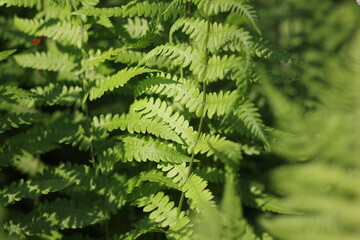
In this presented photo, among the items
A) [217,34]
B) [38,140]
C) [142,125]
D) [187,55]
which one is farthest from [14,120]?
[217,34]

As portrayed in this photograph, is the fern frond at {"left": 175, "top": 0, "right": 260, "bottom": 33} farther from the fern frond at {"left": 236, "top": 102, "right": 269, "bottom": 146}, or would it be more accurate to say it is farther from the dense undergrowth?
the fern frond at {"left": 236, "top": 102, "right": 269, "bottom": 146}

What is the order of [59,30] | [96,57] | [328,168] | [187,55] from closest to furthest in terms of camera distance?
[328,168] < [187,55] < [96,57] < [59,30]

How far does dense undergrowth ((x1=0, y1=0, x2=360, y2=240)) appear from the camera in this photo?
1058 millimetres

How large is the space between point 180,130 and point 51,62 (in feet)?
2.85

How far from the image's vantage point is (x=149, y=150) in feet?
5.31

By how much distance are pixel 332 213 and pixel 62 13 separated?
1613 millimetres

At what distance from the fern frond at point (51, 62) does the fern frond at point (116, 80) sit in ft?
0.79

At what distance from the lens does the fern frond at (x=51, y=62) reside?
2004mm

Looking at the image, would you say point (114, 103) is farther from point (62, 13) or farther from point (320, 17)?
point (320, 17)

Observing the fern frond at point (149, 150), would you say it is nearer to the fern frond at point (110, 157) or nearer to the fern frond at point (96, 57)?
the fern frond at point (110, 157)

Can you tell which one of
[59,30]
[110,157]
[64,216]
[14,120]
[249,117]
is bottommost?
[64,216]

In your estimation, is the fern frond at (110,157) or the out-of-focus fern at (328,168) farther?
the fern frond at (110,157)

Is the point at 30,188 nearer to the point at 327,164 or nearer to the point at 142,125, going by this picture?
the point at 142,125

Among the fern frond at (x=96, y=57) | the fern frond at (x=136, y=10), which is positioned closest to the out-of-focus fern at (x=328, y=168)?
the fern frond at (x=136, y=10)
